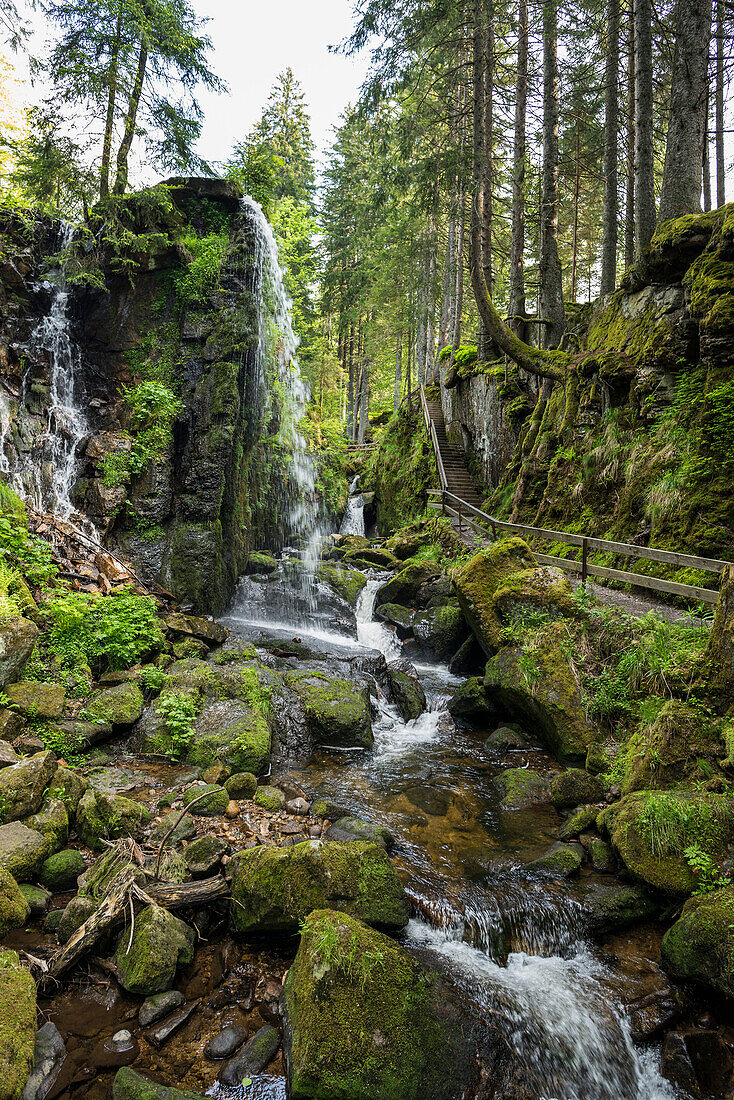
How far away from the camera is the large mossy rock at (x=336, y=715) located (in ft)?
25.4

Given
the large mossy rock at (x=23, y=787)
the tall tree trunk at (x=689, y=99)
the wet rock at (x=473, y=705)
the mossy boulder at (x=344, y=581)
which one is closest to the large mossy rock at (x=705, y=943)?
the wet rock at (x=473, y=705)

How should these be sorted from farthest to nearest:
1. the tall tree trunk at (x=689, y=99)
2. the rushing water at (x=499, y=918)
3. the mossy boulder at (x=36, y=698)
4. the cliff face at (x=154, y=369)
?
the cliff face at (x=154, y=369) < the tall tree trunk at (x=689, y=99) < the mossy boulder at (x=36, y=698) < the rushing water at (x=499, y=918)

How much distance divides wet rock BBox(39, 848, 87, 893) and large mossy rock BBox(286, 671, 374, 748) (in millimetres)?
3906

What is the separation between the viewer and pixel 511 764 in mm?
7172

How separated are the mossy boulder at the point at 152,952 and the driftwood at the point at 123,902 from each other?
125 mm

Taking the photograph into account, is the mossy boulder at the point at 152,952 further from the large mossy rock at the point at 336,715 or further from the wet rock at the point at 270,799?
the large mossy rock at the point at 336,715

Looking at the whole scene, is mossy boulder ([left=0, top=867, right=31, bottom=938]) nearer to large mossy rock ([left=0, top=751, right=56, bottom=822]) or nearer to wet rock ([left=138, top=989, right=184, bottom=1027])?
large mossy rock ([left=0, top=751, right=56, bottom=822])

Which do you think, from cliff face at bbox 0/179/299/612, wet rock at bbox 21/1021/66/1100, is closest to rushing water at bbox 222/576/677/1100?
wet rock at bbox 21/1021/66/1100

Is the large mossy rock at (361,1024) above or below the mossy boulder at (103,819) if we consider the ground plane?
below

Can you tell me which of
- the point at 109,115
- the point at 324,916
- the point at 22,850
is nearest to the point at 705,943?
the point at 324,916

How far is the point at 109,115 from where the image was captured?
13.0m

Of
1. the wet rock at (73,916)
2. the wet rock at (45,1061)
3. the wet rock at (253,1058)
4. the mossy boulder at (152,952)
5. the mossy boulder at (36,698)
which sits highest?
the mossy boulder at (36,698)

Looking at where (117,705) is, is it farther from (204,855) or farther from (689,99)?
(689,99)

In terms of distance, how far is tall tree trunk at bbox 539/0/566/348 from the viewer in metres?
13.5
